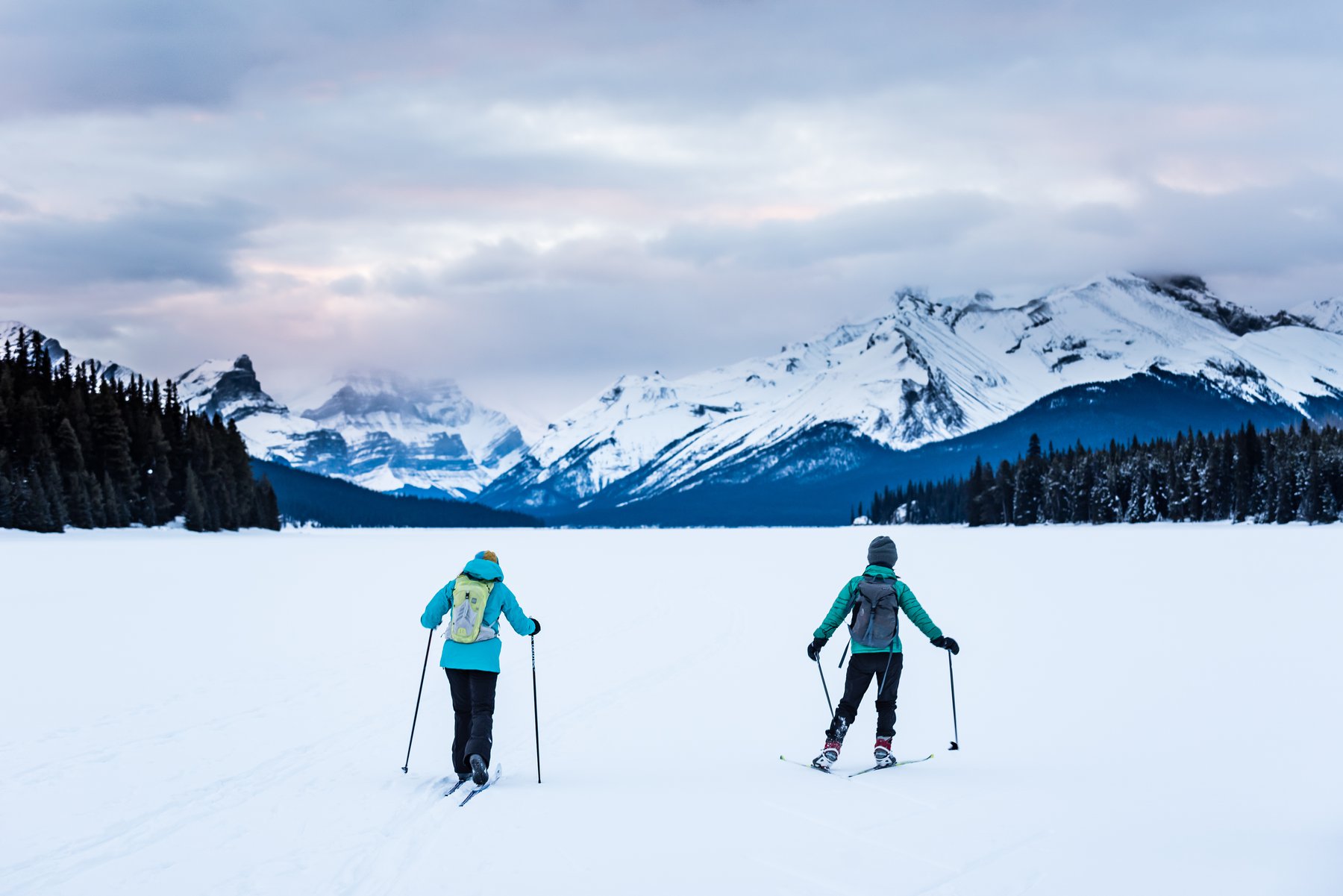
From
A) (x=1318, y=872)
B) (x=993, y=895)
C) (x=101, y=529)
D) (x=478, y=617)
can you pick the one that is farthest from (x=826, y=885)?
(x=101, y=529)

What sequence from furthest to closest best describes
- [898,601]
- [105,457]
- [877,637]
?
[105,457]
[898,601]
[877,637]

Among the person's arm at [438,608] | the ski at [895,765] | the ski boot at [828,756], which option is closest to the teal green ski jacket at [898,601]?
the ski boot at [828,756]

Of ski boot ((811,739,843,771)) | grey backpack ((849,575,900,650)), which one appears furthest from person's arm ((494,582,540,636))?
grey backpack ((849,575,900,650))

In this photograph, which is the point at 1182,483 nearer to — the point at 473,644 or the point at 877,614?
the point at 877,614

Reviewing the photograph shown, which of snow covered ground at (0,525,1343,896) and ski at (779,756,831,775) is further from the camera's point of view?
ski at (779,756,831,775)

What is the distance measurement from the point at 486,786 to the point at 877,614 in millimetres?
4473

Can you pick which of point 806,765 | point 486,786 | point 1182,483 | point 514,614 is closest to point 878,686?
point 806,765

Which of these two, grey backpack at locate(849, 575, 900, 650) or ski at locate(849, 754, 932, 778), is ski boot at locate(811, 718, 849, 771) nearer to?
ski at locate(849, 754, 932, 778)

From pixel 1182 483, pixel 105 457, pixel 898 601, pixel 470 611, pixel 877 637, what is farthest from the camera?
pixel 1182 483

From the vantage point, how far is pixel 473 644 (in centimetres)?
1166

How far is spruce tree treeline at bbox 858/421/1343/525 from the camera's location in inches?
3925

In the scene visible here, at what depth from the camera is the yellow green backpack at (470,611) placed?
11.6m

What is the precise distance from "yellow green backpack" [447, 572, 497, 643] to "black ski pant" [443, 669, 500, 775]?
38cm

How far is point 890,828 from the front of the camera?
31.6 feet
